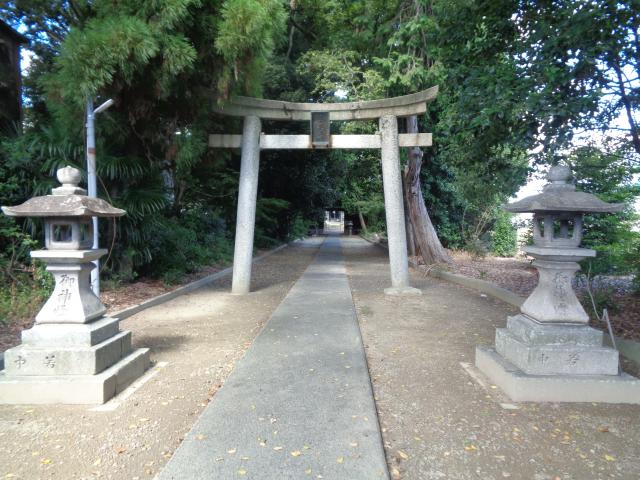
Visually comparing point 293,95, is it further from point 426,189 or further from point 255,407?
point 255,407

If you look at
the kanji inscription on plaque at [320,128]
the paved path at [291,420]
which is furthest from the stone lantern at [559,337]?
the kanji inscription on plaque at [320,128]

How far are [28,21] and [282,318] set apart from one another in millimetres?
10392

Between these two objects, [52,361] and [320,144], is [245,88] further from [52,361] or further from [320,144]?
[52,361]

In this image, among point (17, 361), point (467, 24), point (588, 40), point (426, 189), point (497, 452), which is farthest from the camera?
point (426, 189)

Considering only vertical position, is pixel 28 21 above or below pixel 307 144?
above

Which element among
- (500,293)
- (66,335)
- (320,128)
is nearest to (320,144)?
(320,128)

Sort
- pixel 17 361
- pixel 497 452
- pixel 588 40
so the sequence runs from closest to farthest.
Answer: pixel 497 452 → pixel 17 361 → pixel 588 40

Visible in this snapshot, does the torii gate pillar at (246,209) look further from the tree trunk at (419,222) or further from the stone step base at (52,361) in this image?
the tree trunk at (419,222)

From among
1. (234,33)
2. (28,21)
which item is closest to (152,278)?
(234,33)

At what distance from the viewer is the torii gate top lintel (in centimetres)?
876

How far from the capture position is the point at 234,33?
671cm

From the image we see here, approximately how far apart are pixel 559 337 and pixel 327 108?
6940 millimetres

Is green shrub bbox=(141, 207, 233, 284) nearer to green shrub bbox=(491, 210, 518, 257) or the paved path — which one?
the paved path

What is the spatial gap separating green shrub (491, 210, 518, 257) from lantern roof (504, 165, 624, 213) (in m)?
15.7
